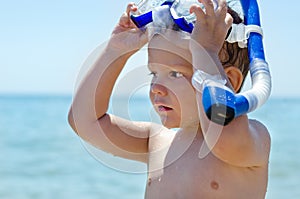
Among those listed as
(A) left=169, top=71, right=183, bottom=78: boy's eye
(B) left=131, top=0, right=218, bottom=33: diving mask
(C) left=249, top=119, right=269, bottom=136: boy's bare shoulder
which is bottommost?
(C) left=249, top=119, right=269, bottom=136: boy's bare shoulder

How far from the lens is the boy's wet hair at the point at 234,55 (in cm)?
157

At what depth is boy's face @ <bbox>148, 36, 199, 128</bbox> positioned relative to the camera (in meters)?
1.57

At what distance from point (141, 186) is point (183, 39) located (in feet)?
15.5

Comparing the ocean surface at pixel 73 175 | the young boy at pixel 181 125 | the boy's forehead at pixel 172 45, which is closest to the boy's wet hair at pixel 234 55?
the young boy at pixel 181 125

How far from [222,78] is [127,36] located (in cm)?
49

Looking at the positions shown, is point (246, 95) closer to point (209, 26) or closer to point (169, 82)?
point (209, 26)

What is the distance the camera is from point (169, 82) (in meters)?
1.59

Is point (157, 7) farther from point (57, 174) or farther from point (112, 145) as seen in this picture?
point (57, 174)

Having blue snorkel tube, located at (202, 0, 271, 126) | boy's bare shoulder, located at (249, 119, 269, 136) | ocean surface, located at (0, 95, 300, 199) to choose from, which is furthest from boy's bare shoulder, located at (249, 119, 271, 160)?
ocean surface, located at (0, 95, 300, 199)

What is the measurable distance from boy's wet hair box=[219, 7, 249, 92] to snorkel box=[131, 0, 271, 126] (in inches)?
2.0

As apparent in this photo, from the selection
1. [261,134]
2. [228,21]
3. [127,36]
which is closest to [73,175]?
[127,36]

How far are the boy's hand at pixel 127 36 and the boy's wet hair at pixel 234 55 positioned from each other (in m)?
0.22

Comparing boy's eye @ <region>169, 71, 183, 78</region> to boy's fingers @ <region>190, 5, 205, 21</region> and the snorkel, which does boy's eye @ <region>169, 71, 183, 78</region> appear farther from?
boy's fingers @ <region>190, 5, 205, 21</region>

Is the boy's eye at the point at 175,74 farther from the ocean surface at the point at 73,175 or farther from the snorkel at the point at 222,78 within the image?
the ocean surface at the point at 73,175
